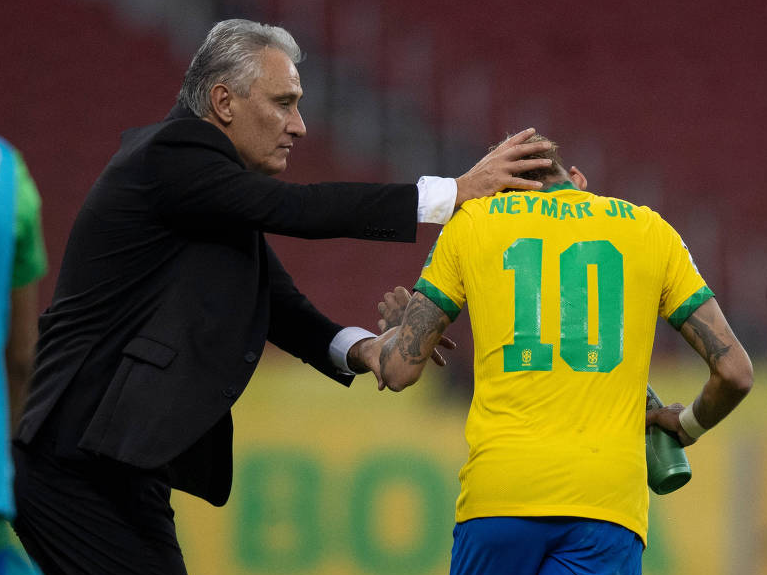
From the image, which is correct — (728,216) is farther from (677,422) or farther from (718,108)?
(677,422)

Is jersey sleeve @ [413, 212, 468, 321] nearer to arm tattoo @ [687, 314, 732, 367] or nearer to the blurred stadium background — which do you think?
arm tattoo @ [687, 314, 732, 367]

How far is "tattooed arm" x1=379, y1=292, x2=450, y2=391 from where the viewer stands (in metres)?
2.59

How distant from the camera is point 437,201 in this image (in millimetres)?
2625

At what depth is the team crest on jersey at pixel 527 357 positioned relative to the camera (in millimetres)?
2416

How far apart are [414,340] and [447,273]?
167 mm

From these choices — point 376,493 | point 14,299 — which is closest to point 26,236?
point 14,299

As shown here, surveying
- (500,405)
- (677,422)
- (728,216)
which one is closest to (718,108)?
(728,216)

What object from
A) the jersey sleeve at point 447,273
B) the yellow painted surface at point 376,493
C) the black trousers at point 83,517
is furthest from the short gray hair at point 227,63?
the yellow painted surface at point 376,493

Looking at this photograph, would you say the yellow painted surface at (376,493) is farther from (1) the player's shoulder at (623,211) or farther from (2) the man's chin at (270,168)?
(1) the player's shoulder at (623,211)

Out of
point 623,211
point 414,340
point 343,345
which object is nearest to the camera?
point 623,211

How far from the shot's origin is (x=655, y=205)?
17.3ft

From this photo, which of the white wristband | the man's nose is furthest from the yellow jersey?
the man's nose

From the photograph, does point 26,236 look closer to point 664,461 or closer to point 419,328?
point 419,328

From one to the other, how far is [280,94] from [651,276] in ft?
3.25
